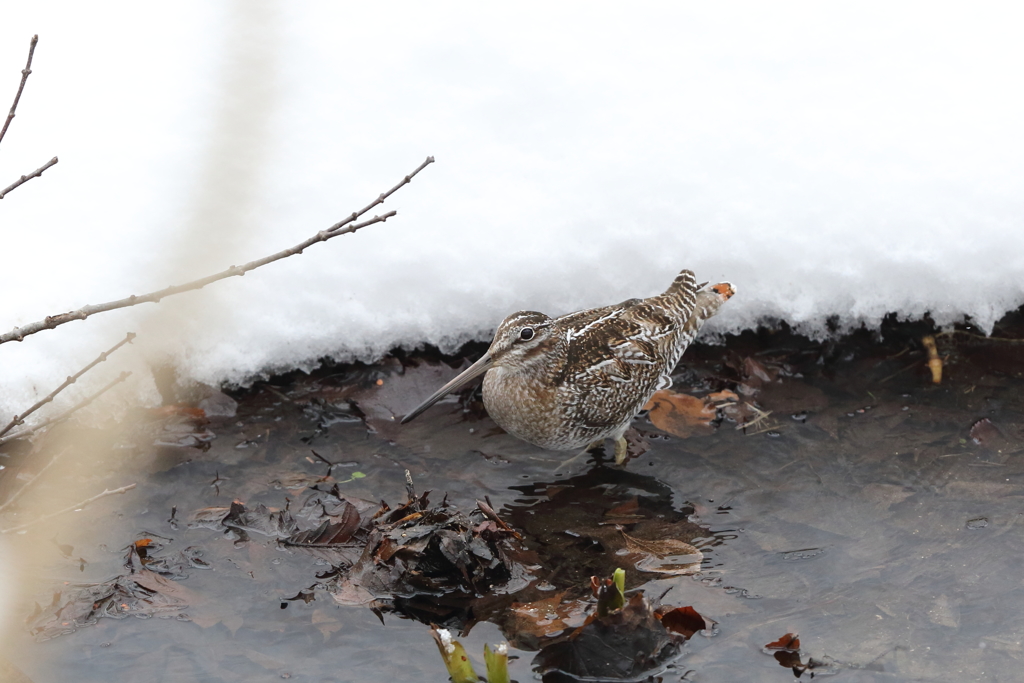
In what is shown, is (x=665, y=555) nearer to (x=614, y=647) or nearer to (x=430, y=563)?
(x=614, y=647)

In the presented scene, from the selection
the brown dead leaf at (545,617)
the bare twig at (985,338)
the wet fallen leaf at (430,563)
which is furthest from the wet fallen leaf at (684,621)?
the bare twig at (985,338)

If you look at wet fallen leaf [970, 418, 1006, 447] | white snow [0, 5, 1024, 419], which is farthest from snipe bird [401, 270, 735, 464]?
wet fallen leaf [970, 418, 1006, 447]

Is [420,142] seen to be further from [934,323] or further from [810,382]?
[934,323]

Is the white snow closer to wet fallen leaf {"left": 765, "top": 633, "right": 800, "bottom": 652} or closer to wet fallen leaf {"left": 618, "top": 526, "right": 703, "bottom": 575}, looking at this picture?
wet fallen leaf {"left": 618, "top": 526, "right": 703, "bottom": 575}

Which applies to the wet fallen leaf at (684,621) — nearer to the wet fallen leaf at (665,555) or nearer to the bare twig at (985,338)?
the wet fallen leaf at (665,555)

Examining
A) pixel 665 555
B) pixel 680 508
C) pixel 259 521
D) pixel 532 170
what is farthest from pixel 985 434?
pixel 259 521
